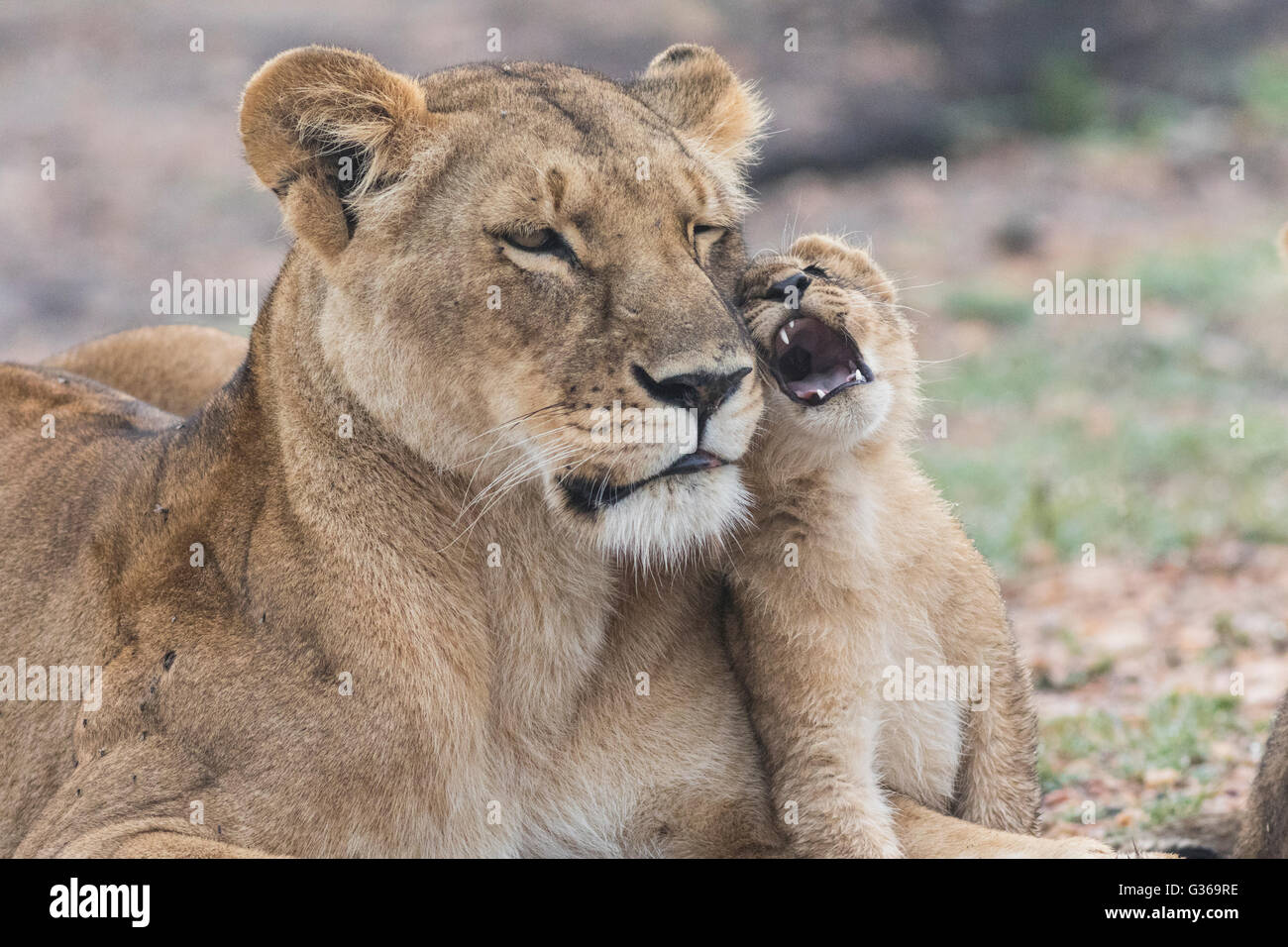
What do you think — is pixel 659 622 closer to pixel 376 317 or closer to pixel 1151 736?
pixel 376 317

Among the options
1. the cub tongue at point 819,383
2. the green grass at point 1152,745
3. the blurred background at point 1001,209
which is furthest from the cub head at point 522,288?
the blurred background at point 1001,209

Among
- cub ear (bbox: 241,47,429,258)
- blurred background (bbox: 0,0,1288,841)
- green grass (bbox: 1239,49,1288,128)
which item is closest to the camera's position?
cub ear (bbox: 241,47,429,258)

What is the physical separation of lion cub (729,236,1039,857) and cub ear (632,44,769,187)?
34 cm

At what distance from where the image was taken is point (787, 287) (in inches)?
148

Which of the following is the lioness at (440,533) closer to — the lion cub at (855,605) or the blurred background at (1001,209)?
the lion cub at (855,605)

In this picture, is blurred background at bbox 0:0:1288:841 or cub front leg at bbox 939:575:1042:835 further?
blurred background at bbox 0:0:1288:841

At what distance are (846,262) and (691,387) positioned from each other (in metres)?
1.05

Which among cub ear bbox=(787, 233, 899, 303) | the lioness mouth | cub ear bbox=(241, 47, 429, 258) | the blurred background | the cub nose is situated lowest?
the lioness mouth

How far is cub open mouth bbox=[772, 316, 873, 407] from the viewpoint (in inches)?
149

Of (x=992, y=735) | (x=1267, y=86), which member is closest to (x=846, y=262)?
(x=992, y=735)

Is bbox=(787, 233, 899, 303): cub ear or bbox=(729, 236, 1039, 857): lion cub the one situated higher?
bbox=(787, 233, 899, 303): cub ear

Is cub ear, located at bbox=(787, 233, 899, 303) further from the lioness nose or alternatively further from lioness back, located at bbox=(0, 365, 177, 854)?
lioness back, located at bbox=(0, 365, 177, 854)

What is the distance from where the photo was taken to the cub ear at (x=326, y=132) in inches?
141

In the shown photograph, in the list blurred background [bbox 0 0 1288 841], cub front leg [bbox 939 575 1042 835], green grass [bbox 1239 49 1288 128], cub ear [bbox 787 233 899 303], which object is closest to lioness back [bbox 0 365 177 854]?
cub ear [bbox 787 233 899 303]
